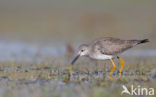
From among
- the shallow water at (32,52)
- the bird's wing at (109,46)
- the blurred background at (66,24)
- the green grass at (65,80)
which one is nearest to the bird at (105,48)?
the bird's wing at (109,46)

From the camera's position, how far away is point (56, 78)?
1010cm

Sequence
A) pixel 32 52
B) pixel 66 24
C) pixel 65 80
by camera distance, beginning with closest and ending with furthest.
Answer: pixel 65 80 < pixel 32 52 < pixel 66 24

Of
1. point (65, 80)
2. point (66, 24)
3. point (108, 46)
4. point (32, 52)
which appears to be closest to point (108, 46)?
point (108, 46)

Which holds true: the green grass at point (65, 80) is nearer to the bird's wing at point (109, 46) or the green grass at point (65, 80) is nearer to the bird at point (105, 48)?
the bird at point (105, 48)

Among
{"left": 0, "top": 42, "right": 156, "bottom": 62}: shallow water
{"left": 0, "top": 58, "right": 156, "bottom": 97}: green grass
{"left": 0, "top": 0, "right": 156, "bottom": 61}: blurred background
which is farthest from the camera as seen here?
{"left": 0, "top": 0, "right": 156, "bottom": 61}: blurred background

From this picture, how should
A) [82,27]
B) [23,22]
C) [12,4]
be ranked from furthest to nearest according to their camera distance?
[12,4]
[23,22]
[82,27]

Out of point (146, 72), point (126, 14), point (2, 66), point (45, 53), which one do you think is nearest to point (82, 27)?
point (126, 14)

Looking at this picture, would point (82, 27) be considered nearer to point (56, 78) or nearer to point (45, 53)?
point (45, 53)

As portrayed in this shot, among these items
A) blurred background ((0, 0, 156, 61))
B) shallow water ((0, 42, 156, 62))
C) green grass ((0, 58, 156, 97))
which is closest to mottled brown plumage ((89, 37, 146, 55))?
green grass ((0, 58, 156, 97))

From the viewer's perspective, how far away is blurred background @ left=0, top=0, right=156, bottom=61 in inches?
632

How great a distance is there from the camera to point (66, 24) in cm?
2197

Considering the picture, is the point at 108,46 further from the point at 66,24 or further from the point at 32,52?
the point at 66,24

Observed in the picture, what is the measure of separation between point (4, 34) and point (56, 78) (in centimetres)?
985

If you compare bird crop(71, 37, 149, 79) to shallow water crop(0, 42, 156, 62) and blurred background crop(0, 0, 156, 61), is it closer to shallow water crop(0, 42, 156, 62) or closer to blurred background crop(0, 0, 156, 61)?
shallow water crop(0, 42, 156, 62)
